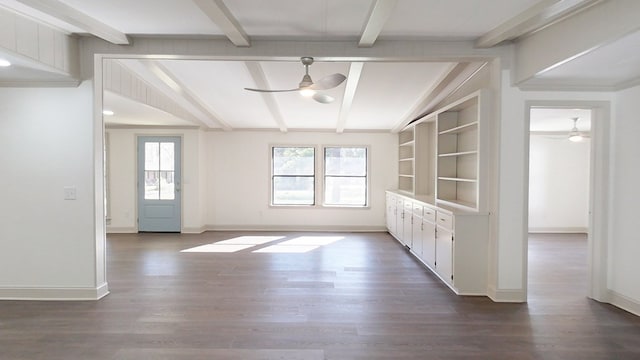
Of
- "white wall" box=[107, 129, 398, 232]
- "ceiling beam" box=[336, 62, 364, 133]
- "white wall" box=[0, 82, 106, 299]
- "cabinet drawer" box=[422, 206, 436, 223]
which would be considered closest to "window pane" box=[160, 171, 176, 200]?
"white wall" box=[107, 129, 398, 232]

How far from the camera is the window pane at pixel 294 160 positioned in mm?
8375

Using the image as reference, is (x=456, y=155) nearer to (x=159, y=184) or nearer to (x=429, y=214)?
(x=429, y=214)

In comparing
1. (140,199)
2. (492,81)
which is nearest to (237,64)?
(492,81)

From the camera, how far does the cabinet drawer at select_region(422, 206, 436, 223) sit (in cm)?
471

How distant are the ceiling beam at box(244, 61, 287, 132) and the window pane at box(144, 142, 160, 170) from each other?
287 centimetres

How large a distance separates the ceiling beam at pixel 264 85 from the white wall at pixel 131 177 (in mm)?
2103

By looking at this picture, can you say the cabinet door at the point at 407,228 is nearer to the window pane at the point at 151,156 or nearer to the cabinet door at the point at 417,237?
the cabinet door at the point at 417,237

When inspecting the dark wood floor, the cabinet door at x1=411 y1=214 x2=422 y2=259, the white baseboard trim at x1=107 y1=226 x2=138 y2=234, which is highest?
the cabinet door at x1=411 y1=214 x2=422 y2=259

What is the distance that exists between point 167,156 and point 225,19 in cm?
556

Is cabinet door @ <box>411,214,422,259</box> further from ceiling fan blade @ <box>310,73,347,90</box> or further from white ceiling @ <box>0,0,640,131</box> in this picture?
ceiling fan blade @ <box>310,73,347,90</box>

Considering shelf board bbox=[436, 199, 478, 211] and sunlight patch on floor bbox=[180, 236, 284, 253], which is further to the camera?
sunlight patch on floor bbox=[180, 236, 284, 253]

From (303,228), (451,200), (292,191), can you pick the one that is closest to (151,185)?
(292,191)

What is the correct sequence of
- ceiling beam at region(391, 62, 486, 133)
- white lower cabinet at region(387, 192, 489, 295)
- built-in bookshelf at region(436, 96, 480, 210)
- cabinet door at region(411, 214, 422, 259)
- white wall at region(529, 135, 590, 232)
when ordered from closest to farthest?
white lower cabinet at region(387, 192, 489, 295) < ceiling beam at region(391, 62, 486, 133) < built-in bookshelf at region(436, 96, 480, 210) < cabinet door at region(411, 214, 422, 259) < white wall at region(529, 135, 590, 232)

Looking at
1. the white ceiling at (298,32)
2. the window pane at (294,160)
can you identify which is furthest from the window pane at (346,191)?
the white ceiling at (298,32)
